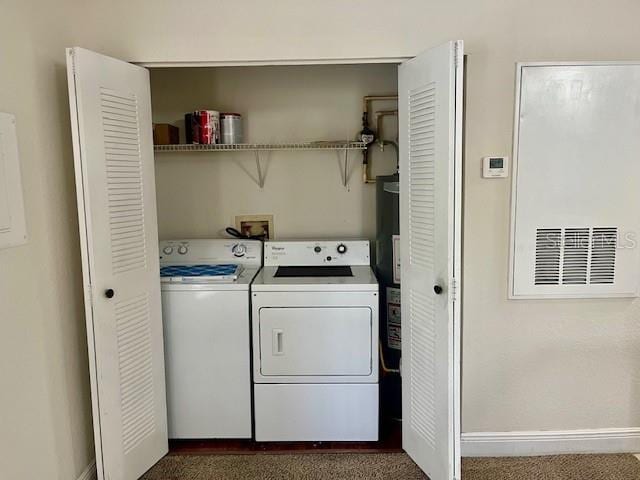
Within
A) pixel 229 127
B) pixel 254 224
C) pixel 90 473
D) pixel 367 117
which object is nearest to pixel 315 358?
pixel 254 224

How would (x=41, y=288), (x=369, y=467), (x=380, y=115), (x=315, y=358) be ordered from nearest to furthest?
(x=41, y=288)
(x=369, y=467)
(x=315, y=358)
(x=380, y=115)

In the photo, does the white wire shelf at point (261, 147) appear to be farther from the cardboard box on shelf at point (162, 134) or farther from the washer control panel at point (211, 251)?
the washer control panel at point (211, 251)

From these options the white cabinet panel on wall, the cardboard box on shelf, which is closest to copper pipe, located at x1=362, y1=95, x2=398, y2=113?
the cardboard box on shelf

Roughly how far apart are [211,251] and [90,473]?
1307 mm

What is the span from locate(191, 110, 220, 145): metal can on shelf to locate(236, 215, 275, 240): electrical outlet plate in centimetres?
57

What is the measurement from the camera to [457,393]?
6.51 feet

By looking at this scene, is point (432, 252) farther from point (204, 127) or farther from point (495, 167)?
point (204, 127)

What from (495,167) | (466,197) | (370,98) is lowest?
(466,197)

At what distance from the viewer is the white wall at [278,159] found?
3061 millimetres

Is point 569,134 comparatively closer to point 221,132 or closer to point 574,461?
point 574,461

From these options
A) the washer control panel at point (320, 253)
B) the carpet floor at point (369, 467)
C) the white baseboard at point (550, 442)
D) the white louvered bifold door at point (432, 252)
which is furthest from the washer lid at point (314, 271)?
the white baseboard at point (550, 442)

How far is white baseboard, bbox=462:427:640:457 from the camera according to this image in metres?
2.42

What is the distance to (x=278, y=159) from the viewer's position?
3.11 metres

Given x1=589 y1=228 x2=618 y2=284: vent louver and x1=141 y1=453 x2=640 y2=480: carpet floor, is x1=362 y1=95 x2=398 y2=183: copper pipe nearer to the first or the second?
x1=589 y1=228 x2=618 y2=284: vent louver
